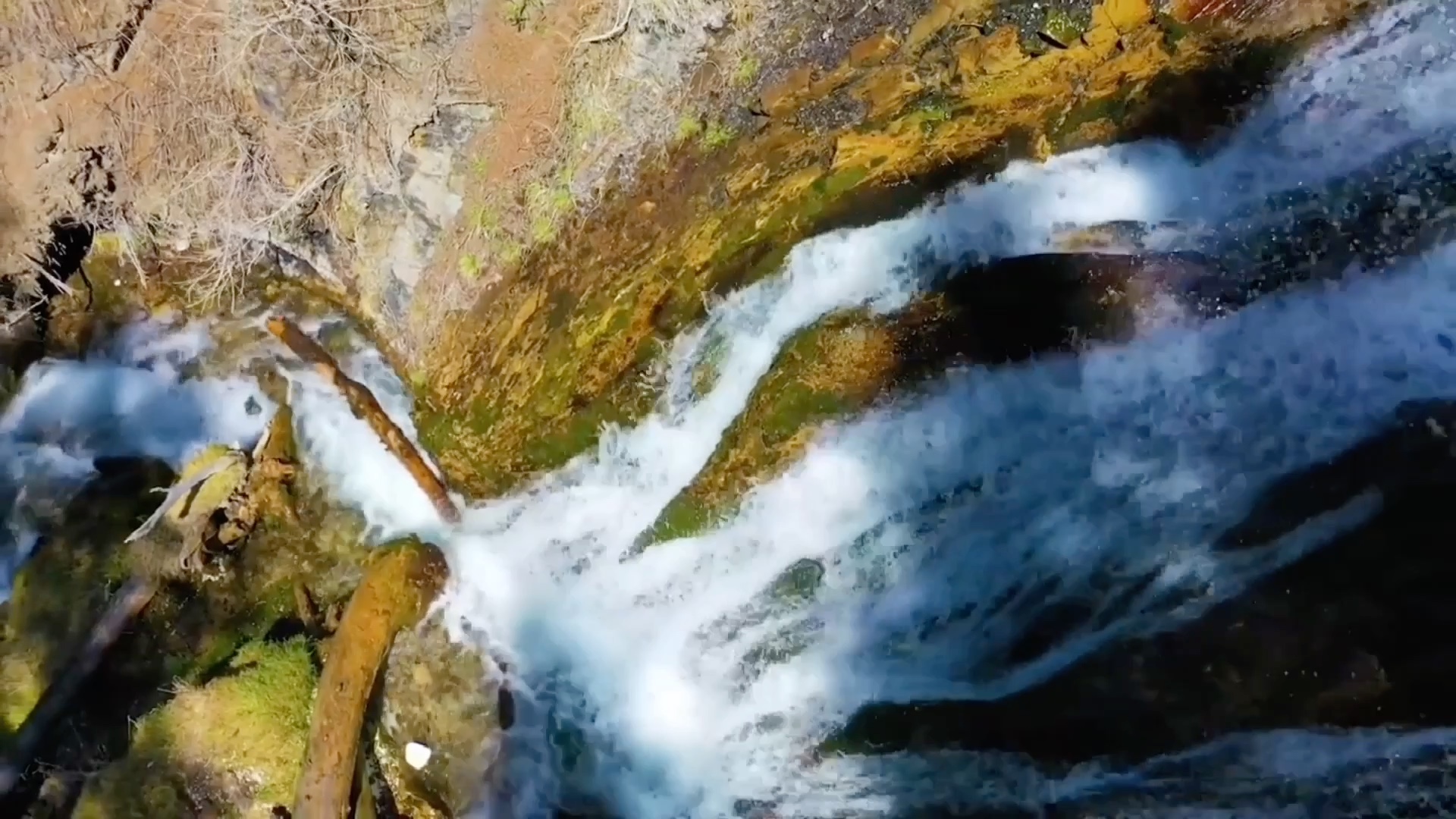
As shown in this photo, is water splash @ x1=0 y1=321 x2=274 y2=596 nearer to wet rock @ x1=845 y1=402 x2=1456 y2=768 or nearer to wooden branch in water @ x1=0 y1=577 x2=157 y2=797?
wooden branch in water @ x1=0 y1=577 x2=157 y2=797

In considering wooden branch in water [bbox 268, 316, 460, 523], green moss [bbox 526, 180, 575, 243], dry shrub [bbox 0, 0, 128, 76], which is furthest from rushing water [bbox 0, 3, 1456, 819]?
dry shrub [bbox 0, 0, 128, 76]

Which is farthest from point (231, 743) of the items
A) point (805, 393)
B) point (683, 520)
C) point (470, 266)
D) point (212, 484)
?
point (805, 393)

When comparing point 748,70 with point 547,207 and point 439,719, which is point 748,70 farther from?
point 439,719

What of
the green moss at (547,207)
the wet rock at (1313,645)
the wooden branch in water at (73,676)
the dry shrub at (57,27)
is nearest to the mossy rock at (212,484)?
the wooden branch in water at (73,676)

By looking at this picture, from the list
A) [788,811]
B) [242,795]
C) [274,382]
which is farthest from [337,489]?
[788,811]

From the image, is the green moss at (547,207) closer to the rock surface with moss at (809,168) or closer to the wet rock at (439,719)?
the rock surface with moss at (809,168)

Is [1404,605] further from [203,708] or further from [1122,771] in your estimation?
[203,708]

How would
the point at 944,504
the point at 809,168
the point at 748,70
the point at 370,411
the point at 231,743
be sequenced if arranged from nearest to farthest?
the point at 748,70
the point at 809,168
the point at 944,504
the point at 231,743
the point at 370,411
